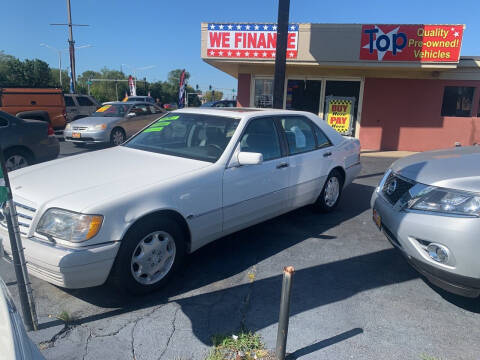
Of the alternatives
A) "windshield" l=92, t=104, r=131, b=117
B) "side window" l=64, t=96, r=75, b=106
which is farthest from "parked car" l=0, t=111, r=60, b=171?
"side window" l=64, t=96, r=75, b=106

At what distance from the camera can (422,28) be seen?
34.8 ft

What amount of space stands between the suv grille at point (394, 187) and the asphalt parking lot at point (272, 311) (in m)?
0.79

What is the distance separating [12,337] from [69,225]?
1457mm

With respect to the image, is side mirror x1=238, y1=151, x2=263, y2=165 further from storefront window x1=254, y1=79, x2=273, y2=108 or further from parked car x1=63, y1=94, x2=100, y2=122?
parked car x1=63, y1=94, x2=100, y2=122

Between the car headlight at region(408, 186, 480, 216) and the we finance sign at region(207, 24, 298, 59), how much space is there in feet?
29.6

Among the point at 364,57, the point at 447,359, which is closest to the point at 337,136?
the point at 447,359

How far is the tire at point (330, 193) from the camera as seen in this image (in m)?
5.38

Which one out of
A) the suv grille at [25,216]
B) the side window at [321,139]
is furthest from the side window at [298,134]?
the suv grille at [25,216]

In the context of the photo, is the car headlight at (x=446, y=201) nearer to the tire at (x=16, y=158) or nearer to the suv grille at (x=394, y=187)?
the suv grille at (x=394, y=187)

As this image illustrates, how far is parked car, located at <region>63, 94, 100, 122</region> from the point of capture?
15471 millimetres

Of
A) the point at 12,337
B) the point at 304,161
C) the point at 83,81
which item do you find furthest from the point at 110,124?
the point at 83,81

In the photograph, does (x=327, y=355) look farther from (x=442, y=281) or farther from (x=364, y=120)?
(x=364, y=120)

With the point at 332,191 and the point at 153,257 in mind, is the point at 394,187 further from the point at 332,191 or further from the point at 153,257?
the point at 153,257

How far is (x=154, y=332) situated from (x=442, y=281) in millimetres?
2211
